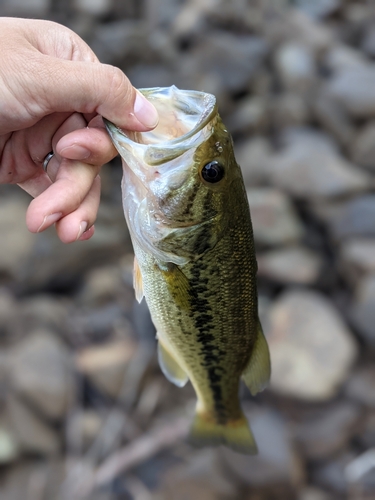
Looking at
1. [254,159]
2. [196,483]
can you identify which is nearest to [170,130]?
[196,483]

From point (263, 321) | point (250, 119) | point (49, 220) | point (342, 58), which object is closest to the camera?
point (49, 220)

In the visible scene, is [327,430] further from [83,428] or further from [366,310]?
[83,428]

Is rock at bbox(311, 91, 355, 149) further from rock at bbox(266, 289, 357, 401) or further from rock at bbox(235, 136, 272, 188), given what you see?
rock at bbox(266, 289, 357, 401)

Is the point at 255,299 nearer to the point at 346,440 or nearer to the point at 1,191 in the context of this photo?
the point at 346,440

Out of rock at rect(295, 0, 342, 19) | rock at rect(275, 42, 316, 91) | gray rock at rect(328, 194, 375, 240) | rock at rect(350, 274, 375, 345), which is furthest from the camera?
Result: rock at rect(295, 0, 342, 19)

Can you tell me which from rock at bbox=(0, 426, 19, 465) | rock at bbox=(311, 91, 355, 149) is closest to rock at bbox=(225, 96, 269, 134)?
rock at bbox=(311, 91, 355, 149)

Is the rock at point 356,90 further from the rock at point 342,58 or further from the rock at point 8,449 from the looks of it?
the rock at point 8,449

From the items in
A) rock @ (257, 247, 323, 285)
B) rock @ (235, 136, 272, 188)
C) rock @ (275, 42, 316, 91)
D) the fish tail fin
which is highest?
the fish tail fin
